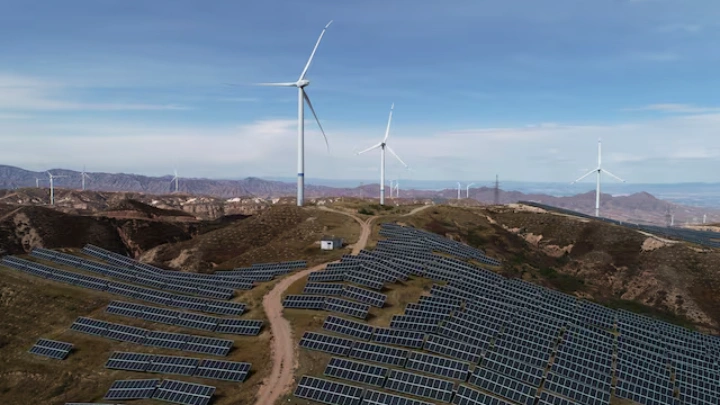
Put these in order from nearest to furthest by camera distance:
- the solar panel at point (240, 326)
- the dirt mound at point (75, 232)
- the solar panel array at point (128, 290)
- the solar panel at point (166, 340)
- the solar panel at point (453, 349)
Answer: the solar panel at point (453, 349) → the solar panel at point (166, 340) → the solar panel at point (240, 326) → the solar panel array at point (128, 290) → the dirt mound at point (75, 232)

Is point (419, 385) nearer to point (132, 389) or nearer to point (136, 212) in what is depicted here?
point (132, 389)

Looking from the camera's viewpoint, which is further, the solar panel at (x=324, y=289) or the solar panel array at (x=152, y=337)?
the solar panel at (x=324, y=289)

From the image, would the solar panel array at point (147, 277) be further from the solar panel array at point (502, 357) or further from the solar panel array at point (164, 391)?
the solar panel array at point (164, 391)

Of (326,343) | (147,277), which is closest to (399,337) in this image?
(326,343)

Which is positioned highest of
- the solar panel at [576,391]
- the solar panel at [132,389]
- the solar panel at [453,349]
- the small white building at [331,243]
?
the small white building at [331,243]

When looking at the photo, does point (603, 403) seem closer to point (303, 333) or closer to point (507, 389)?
point (507, 389)

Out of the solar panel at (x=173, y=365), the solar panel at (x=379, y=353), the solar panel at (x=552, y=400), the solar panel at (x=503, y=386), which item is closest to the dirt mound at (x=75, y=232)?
the solar panel at (x=173, y=365)
